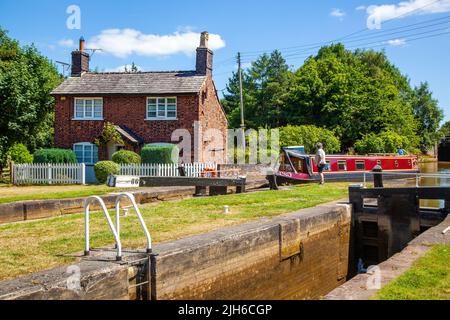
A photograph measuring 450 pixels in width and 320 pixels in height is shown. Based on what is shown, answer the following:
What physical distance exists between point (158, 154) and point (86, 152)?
6.43 metres

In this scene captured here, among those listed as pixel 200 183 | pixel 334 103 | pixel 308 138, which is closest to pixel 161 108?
pixel 200 183

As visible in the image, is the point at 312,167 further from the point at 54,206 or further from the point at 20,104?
the point at 20,104

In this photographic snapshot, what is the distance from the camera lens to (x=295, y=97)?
45.8 metres

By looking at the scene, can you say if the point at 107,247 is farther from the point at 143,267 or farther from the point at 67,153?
the point at 67,153

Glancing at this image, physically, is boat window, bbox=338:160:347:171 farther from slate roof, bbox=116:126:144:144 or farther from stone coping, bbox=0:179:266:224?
slate roof, bbox=116:126:144:144

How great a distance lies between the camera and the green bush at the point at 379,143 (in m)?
40.2

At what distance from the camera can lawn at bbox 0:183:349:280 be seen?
734 cm

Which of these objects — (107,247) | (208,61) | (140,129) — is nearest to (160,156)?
(140,129)

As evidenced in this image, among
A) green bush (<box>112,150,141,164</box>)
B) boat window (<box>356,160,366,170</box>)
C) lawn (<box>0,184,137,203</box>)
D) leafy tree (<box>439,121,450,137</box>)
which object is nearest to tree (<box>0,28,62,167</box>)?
lawn (<box>0,184,137,203</box>)

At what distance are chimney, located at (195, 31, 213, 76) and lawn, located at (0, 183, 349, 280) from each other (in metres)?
15.4

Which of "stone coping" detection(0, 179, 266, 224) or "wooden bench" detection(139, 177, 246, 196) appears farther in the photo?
"wooden bench" detection(139, 177, 246, 196)

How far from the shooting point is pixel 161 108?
29484 millimetres

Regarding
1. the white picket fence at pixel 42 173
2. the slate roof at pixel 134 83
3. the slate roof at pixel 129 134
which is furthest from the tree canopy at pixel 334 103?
the white picket fence at pixel 42 173

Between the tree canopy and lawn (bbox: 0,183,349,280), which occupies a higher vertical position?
the tree canopy
